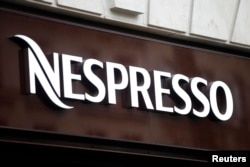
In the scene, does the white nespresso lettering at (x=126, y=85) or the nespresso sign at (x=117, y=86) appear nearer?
the nespresso sign at (x=117, y=86)

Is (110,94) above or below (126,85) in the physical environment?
below

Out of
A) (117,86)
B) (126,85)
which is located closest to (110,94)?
(117,86)

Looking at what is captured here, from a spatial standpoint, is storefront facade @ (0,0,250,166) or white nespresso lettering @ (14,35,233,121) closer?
storefront facade @ (0,0,250,166)

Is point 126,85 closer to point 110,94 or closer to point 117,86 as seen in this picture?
point 117,86

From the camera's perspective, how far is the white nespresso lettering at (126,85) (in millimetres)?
11414

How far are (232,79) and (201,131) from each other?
3.91 feet

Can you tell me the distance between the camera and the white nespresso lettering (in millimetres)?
11414

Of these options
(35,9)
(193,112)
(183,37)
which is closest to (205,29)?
(183,37)

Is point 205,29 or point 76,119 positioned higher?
point 205,29

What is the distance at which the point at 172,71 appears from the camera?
1314 cm

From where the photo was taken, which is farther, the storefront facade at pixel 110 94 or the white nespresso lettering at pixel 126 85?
the white nespresso lettering at pixel 126 85

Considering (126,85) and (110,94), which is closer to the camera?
(110,94)

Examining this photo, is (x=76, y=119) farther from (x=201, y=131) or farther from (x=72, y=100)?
(x=201, y=131)

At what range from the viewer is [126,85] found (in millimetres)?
12328
